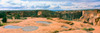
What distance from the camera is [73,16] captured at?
3209 centimetres

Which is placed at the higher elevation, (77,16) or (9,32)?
(9,32)

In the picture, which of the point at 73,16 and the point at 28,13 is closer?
the point at 73,16

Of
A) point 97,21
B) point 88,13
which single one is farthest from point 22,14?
point 97,21

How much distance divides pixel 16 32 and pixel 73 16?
902 inches

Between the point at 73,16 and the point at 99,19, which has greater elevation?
the point at 99,19

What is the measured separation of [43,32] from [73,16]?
21711 mm

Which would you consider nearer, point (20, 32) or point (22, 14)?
point (20, 32)

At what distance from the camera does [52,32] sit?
11.9 m

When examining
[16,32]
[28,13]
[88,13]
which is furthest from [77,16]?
[16,32]

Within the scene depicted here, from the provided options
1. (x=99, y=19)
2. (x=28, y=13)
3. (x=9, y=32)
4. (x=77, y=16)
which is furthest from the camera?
(x=28, y=13)

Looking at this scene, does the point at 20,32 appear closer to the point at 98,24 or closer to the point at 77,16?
the point at 98,24

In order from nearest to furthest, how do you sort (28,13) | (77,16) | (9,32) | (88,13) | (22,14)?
(9,32), (88,13), (77,16), (22,14), (28,13)

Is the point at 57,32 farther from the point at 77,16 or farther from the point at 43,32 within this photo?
the point at 77,16

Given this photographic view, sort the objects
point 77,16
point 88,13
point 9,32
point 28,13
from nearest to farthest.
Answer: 1. point 9,32
2. point 88,13
3. point 77,16
4. point 28,13
